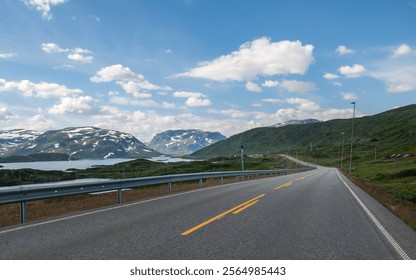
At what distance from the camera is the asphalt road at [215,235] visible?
6059 millimetres

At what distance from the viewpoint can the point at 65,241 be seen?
7.05 m

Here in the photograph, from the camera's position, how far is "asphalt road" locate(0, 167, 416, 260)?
19.9 feet

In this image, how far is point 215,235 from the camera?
7418 mm
